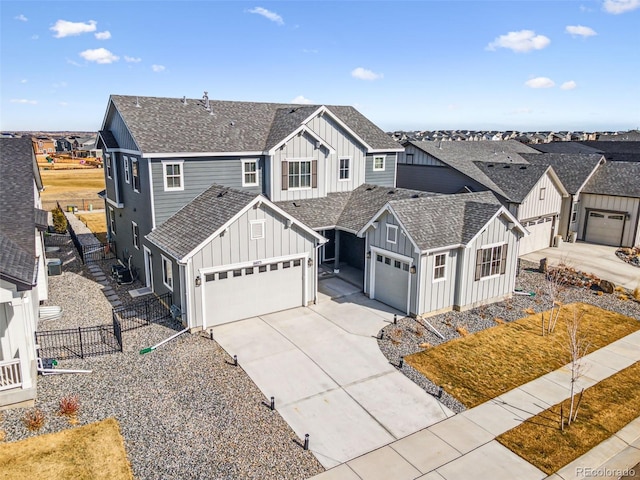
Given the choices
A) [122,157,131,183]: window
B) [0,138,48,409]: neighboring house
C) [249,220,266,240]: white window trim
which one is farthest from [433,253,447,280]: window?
[122,157,131,183]: window

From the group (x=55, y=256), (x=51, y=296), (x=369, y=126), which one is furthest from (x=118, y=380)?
(x=369, y=126)

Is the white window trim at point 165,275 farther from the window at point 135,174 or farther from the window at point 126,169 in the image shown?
the window at point 126,169

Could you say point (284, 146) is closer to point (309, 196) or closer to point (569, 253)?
point (309, 196)

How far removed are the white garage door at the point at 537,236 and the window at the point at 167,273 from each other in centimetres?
2133

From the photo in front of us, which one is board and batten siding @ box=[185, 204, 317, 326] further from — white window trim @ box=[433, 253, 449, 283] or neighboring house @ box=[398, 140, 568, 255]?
neighboring house @ box=[398, 140, 568, 255]

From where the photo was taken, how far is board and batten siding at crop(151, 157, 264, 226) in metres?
19.6

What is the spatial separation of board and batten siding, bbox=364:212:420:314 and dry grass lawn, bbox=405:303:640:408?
256cm

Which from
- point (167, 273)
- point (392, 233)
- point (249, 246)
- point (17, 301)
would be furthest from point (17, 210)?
point (392, 233)

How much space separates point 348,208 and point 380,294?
574 centimetres

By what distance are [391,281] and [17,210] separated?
1417 cm

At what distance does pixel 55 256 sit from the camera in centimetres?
2652

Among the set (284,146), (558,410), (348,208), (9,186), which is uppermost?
(284,146)

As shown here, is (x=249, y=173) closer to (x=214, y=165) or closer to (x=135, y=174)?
(x=214, y=165)

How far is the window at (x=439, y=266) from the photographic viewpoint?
1781 cm
